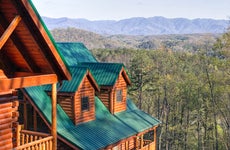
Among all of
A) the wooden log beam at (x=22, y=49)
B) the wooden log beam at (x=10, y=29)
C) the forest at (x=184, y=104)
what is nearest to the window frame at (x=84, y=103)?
the wooden log beam at (x=22, y=49)

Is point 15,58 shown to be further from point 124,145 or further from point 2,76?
point 124,145

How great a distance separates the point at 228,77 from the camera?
3116cm

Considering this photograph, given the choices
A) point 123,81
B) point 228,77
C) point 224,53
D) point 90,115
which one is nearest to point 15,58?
point 90,115

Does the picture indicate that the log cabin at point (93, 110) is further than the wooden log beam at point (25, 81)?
Yes

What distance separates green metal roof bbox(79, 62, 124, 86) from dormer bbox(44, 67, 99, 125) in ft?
6.04

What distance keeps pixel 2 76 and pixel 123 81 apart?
13805mm

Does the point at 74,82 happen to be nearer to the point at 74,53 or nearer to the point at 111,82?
the point at 111,82

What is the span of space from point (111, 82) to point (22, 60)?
451 inches

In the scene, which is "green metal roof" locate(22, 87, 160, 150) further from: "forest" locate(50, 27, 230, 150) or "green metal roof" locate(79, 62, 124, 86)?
"forest" locate(50, 27, 230, 150)

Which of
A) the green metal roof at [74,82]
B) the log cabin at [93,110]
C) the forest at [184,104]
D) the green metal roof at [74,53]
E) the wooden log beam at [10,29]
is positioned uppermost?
the wooden log beam at [10,29]

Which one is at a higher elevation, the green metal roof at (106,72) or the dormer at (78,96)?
the green metal roof at (106,72)

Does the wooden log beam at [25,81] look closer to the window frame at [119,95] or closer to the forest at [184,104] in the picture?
the window frame at [119,95]

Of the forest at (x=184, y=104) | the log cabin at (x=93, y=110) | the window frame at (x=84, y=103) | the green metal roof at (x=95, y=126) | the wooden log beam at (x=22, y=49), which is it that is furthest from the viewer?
the forest at (x=184, y=104)

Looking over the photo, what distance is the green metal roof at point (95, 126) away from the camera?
16.1 meters
